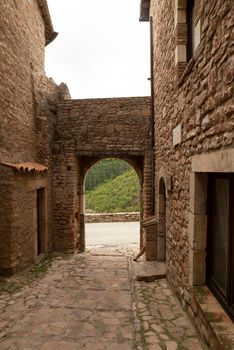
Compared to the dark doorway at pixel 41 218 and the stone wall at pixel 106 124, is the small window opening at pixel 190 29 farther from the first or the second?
the dark doorway at pixel 41 218

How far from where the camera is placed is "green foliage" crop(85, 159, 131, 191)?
88.4ft

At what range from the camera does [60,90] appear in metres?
9.29

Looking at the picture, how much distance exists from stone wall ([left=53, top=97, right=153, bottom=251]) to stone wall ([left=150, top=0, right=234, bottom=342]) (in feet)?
7.72

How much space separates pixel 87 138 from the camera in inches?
332

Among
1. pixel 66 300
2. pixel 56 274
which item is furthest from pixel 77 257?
pixel 66 300

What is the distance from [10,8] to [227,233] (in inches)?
261

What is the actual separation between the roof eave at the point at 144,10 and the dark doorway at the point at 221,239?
7.13 meters

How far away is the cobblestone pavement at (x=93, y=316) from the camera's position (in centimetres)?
343

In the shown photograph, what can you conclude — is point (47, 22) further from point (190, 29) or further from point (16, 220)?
point (16, 220)

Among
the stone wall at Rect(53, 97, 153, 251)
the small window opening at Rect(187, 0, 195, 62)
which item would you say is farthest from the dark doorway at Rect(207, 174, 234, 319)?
the stone wall at Rect(53, 97, 153, 251)

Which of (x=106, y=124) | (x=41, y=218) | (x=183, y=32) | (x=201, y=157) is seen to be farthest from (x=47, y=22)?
(x=201, y=157)

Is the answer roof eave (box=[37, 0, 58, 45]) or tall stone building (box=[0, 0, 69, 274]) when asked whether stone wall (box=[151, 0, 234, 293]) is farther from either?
roof eave (box=[37, 0, 58, 45])

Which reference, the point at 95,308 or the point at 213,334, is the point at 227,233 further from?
the point at 95,308

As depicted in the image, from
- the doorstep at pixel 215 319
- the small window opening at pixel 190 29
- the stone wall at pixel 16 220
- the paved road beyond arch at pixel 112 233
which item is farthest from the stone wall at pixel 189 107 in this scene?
the paved road beyond arch at pixel 112 233
